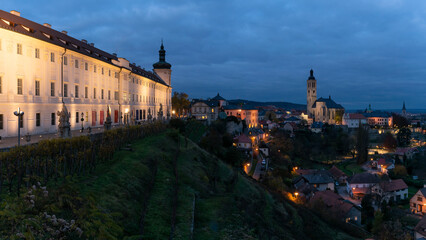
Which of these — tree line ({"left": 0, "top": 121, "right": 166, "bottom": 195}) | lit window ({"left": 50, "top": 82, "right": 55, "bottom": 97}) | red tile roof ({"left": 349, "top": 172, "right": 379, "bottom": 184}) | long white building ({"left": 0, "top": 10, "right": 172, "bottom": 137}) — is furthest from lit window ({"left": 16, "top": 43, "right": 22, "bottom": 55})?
red tile roof ({"left": 349, "top": 172, "right": 379, "bottom": 184})

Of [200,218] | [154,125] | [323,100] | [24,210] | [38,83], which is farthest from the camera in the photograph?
[323,100]

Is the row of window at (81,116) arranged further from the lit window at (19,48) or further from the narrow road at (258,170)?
Result: the narrow road at (258,170)

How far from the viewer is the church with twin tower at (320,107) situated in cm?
14305

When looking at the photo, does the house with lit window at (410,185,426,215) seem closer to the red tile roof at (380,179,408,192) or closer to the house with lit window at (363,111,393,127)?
the red tile roof at (380,179,408,192)

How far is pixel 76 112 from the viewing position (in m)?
32.8

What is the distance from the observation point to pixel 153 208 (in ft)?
36.2

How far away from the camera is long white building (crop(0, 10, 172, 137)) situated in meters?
23.4

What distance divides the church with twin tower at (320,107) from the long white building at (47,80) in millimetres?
122284

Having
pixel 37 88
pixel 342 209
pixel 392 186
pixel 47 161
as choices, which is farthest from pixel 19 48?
pixel 392 186

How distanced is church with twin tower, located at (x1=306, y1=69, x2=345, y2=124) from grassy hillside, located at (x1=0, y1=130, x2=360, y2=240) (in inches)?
5265

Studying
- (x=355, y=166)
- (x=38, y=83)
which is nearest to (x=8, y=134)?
(x=38, y=83)

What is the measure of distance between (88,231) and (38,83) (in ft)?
82.3

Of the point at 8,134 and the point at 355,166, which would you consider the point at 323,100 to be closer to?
the point at 355,166

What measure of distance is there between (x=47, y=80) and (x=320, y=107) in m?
140
